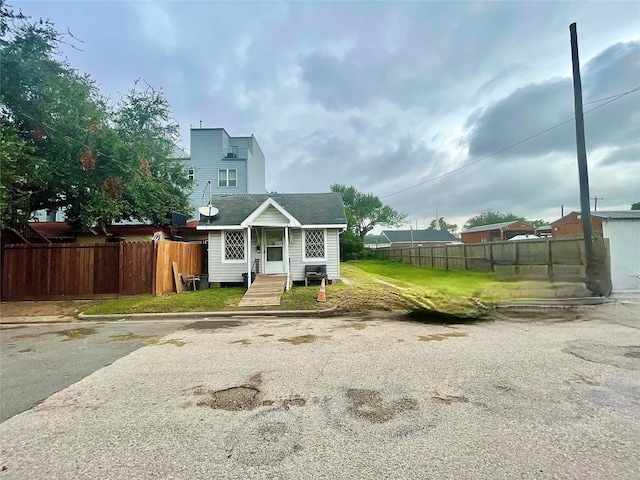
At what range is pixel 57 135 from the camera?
11.6 meters

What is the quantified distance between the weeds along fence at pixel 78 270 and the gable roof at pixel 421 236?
174 feet

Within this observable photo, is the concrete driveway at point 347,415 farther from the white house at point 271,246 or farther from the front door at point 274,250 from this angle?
the front door at point 274,250

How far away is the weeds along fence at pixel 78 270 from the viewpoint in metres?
12.0

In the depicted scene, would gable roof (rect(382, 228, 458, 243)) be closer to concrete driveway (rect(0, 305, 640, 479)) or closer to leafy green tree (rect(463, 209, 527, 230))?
leafy green tree (rect(463, 209, 527, 230))

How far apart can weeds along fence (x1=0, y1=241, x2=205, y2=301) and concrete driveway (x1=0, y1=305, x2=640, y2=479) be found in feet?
22.8

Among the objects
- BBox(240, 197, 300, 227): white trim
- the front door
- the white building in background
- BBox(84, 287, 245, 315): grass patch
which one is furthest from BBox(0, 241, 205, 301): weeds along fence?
the white building in background

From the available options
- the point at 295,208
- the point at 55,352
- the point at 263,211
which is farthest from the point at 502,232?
the point at 55,352

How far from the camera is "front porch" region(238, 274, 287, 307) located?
11.1 m

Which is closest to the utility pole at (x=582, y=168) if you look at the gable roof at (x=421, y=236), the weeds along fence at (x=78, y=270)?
the weeds along fence at (x=78, y=270)

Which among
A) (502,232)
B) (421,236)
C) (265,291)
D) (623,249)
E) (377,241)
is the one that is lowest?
(265,291)

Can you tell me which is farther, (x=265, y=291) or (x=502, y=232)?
(x=502, y=232)

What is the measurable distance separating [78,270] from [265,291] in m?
6.83

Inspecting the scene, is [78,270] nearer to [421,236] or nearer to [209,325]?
[209,325]

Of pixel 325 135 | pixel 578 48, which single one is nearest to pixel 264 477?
pixel 578 48
